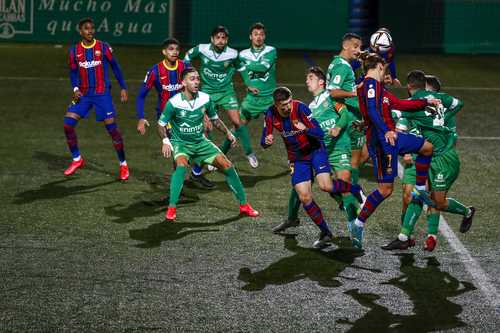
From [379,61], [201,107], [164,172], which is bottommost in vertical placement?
[164,172]

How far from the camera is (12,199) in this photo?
1193cm

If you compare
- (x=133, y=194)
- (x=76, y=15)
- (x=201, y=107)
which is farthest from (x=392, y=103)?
(x=76, y=15)

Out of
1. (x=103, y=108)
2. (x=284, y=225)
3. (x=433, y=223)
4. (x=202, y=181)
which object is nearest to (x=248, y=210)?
(x=284, y=225)

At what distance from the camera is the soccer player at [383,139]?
956 cm

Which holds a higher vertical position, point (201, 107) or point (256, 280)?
point (201, 107)

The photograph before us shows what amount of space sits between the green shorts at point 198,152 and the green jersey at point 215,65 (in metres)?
2.67

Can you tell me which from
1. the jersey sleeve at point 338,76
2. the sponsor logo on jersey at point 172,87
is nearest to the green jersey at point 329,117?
the jersey sleeve at point 338,76

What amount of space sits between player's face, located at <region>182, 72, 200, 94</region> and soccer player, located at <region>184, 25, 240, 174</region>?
2547 mm

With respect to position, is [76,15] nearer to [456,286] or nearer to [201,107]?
[201,107]

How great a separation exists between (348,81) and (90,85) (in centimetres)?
384

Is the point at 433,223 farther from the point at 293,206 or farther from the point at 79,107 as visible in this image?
the point at 79,107

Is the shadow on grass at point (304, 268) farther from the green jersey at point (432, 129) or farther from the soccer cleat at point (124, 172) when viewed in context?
the soccer cleat at point (124, 172)

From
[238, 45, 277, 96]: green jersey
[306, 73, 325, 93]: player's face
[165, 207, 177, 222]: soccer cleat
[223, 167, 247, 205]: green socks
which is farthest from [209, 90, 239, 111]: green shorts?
[306, 73, 325, 93]: player's face

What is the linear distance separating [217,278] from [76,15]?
62.7ft
